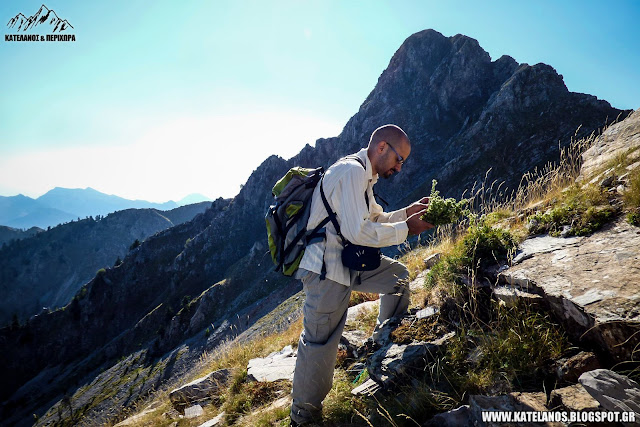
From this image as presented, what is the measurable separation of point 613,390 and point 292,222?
Answer: 11.3 feet

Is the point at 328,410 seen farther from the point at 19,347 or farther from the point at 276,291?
the point at 19,347

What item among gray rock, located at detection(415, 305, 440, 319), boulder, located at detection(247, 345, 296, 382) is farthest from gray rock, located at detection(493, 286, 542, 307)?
boulder, located at detection(247, 345, 296, 382)

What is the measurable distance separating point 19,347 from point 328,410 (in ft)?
444

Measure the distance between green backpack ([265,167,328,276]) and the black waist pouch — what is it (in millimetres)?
463

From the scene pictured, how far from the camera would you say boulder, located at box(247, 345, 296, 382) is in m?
5.75

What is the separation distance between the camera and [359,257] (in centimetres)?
370

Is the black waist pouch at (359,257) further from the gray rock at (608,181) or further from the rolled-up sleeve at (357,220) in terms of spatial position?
the gray rock at (608,181)

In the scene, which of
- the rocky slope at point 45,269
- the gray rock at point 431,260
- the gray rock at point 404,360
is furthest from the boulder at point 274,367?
the rocky slope at point 45,269

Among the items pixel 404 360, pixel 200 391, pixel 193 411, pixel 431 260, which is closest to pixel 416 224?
pixel 404 360

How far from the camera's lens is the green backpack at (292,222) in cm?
397

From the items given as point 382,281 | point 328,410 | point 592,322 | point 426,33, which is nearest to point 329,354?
point 328,410

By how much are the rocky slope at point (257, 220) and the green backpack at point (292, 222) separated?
111 ft

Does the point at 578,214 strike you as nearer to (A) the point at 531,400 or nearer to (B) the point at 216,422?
(A) the point at 531,400

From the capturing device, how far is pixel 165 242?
362 ft
